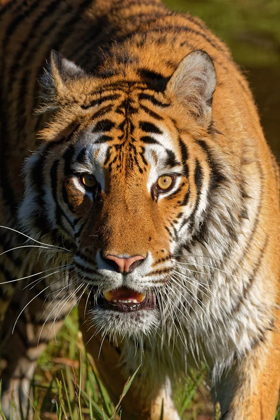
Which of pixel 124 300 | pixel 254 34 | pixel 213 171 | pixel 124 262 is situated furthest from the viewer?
pixel 254 34

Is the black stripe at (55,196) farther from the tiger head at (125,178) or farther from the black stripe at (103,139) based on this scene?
the black stripe at (103,139)

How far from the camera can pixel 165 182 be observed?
282 centimetres

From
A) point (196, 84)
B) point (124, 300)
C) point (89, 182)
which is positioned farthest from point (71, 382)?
point (196, 84)

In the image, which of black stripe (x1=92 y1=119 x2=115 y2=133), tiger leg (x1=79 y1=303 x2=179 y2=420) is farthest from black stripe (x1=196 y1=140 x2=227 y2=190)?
tiger leg (x1=79 y1=303 x2=179 y2=420)

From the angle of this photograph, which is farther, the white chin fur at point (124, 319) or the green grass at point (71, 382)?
the green grass at point (71, 382)

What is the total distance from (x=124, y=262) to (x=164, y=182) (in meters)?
0.35

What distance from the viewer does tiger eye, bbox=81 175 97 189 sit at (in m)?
2.84

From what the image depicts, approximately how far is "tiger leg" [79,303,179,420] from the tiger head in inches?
18.6

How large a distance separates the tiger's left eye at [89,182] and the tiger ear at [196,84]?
0.42 metres

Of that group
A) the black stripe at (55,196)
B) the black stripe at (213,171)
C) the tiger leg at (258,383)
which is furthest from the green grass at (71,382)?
the black stripe at (213,171)

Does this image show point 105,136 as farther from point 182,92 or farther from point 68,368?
point 68,368

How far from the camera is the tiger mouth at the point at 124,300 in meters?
2.84

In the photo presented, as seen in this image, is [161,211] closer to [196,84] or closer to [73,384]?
[196,84]

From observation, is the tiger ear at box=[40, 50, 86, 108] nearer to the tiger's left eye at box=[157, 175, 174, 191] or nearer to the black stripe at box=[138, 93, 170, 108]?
the black stripe at box=[138, 93, 170, 108]
